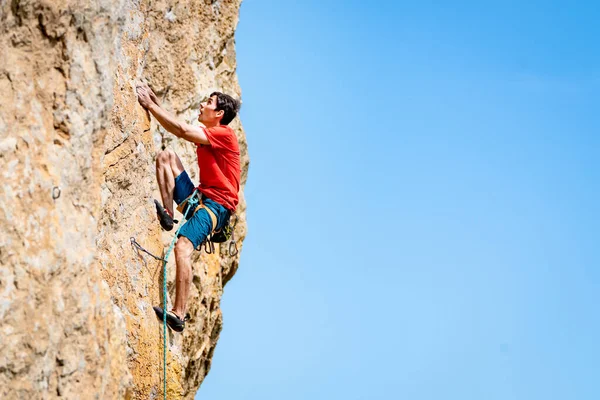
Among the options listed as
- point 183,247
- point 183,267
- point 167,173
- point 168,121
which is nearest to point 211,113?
point 167,173

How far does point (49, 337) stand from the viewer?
6859mm

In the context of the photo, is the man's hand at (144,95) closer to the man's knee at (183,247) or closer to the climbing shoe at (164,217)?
the climbing shoe at (164,217)

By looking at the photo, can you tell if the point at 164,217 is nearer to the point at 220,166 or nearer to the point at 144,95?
the point at 220,166

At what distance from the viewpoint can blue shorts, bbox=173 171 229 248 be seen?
10.5 meters

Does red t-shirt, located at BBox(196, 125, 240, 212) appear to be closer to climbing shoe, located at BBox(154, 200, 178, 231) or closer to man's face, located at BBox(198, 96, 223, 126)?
man's face, located at BBox(198, 96, 223, 126)

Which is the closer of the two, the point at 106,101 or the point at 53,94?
the point at 53,94

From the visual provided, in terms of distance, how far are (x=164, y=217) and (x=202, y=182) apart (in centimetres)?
64

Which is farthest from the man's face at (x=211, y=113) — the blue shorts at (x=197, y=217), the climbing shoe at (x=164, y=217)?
the climbing shoe at (x=164, y=217)

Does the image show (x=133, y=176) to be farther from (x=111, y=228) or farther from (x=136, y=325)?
(x=136, y=325)

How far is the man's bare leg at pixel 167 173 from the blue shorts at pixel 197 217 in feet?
0.21

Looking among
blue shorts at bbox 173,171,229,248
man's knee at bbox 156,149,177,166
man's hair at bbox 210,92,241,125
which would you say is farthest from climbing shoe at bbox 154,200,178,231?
man's hair at bbox 210,92,241,125

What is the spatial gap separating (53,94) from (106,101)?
650mm

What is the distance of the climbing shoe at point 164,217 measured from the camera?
1098 centimetres

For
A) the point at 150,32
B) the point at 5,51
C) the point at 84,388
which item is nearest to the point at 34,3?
the point at 5,51
